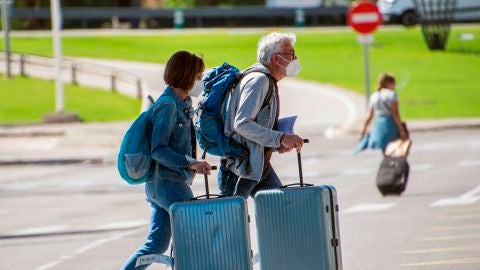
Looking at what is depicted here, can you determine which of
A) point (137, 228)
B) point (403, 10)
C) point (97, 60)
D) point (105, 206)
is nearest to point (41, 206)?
point (105, 206)

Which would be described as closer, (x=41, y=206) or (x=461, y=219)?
(x=461, y=219)

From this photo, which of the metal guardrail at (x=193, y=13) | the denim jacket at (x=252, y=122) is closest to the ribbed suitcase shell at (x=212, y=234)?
the denim jacket at (x=252, y=122)

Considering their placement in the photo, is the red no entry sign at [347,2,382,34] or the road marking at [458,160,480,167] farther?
the red no entry sign at [347,2,382,34]

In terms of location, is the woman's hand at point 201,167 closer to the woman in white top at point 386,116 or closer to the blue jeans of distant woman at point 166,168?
the blue jeans of distant woman at point 166,168

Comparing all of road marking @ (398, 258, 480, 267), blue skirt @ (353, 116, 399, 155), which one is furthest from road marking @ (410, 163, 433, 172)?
road marking @ (398, 258, 480, 267)

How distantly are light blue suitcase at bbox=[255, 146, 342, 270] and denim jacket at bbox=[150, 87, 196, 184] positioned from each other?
51 cm

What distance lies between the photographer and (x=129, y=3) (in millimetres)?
80562

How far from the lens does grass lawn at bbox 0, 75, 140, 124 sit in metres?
38.2

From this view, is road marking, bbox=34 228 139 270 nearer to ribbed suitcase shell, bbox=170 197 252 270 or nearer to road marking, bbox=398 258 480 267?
road marking, bbox=398 258 480 267

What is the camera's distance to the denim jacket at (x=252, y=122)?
891 cm

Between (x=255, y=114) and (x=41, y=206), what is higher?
(x=255, y=114)

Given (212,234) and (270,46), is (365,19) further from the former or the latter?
(212,234)

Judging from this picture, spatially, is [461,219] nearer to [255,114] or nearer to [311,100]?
[255,114]

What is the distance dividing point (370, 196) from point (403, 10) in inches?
2065
